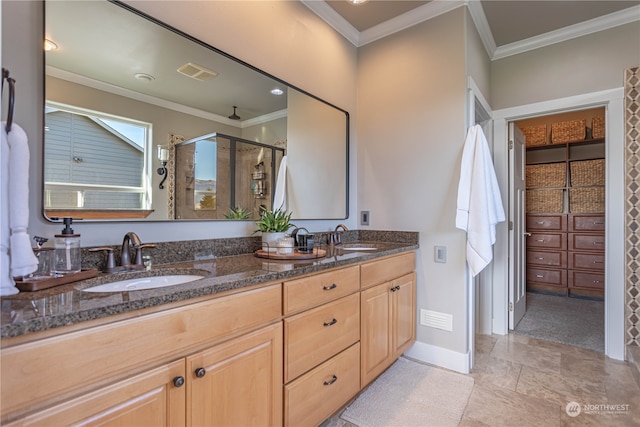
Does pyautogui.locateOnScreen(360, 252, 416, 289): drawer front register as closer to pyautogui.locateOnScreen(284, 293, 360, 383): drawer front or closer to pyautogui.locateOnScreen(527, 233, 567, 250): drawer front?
pyautogui.locateOnScreen(284, 293, 360, 383): drawer front

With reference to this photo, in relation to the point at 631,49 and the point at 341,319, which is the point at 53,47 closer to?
the point at 341,319

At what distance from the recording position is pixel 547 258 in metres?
4.40

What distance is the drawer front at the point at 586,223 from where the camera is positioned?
13.2ft

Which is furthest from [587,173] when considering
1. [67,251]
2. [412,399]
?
[67,251]

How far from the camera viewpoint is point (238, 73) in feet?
6.05

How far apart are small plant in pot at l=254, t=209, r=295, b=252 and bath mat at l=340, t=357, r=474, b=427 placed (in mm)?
1076

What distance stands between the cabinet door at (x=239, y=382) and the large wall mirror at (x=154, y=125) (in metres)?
0.78

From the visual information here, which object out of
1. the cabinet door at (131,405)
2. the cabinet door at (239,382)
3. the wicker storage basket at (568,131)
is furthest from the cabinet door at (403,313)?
the wicker storage basket at (568,131)

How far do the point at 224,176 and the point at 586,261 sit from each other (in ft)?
16.1

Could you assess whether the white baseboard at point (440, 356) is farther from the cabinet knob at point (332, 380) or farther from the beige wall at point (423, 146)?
the cabinet knob at point (332, 380)

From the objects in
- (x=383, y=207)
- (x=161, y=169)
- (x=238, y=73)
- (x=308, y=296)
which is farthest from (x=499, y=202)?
(x=161, y=169)

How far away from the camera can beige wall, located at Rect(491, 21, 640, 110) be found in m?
2.47

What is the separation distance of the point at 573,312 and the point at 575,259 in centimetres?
96

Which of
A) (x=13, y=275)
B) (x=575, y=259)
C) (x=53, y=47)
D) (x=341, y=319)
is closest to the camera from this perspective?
(x=13, y=275)
